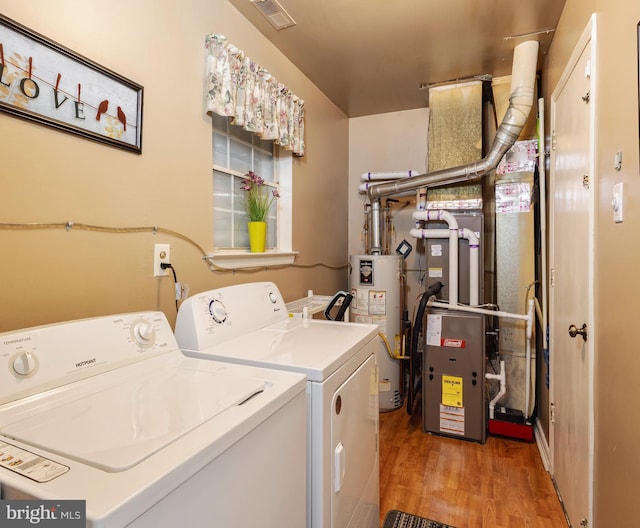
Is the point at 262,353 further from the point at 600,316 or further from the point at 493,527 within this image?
the point at 493,527

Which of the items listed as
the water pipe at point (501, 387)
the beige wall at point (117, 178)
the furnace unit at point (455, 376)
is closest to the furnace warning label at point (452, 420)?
the furnace unit at point (455, 376)

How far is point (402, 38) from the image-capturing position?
238 centimetres

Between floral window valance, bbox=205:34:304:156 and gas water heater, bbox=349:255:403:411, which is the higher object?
floral window valance, bbox=205:34:304:156

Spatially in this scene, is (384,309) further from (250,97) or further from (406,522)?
(250,97)

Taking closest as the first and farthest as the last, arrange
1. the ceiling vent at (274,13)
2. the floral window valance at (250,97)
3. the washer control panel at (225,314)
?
1. the washer control panel at (225,314)
2. the floral window valance at (250,97)
3. the ceiling vent at (274,13)

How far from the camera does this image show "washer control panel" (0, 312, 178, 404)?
2.87ft

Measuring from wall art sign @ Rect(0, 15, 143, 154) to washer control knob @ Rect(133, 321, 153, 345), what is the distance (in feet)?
2.27

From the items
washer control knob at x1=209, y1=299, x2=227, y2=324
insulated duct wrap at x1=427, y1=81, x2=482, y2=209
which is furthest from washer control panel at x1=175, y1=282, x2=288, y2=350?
insulated duct wrap at x1=427, y1=81, x2=482, y2=209

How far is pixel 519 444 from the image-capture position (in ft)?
8.32

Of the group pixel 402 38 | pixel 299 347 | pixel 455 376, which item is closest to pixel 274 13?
pixel 402 38

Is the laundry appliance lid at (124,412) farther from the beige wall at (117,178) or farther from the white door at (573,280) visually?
the white door at (573,280)

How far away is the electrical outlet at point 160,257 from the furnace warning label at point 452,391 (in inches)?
80.6

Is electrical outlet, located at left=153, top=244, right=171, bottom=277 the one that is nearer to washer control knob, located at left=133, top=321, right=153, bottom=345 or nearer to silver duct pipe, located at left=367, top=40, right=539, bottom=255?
washer control knob, located at left=133, top=321, right=153, bottom=345

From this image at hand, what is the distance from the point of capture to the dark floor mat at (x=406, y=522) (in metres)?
1.78
